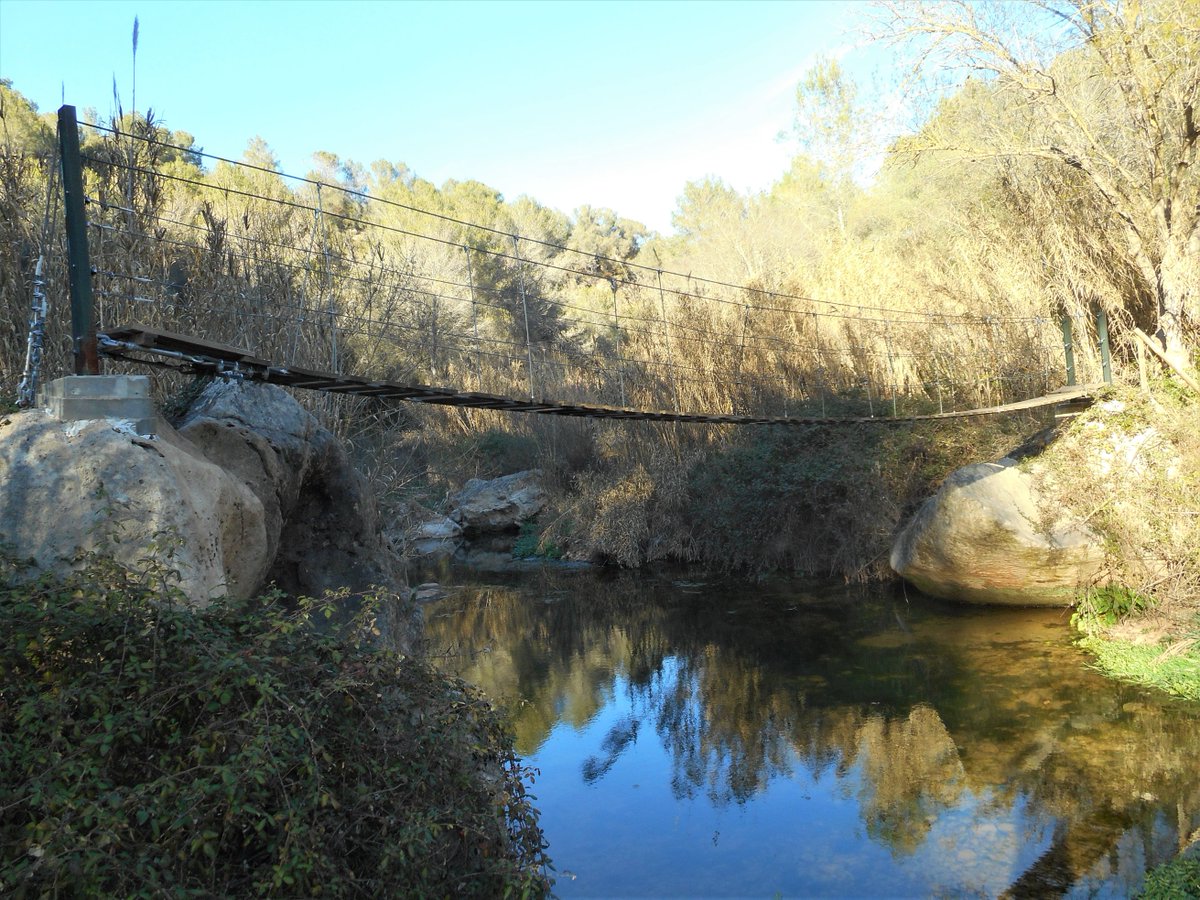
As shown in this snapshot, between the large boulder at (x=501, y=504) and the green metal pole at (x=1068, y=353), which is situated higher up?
the green metal pole at (x=1068, y=353)

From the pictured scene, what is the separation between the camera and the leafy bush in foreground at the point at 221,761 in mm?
1873

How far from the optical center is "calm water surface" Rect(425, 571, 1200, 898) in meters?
3.73

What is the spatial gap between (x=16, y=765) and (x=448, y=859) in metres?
0.98

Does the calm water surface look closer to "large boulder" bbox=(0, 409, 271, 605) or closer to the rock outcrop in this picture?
the rock outcrop

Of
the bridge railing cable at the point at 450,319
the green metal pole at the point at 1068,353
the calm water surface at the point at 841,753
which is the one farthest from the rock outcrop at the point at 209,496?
the green metal pole at the point at 1068,353

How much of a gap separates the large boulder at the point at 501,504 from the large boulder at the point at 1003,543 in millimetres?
6391

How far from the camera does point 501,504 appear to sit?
13047 millimetres

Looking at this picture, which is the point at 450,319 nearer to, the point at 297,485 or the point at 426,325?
the point at 426,325

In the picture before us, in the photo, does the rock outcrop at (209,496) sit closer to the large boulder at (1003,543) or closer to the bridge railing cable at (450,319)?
the bridge railing cable at (450,319)

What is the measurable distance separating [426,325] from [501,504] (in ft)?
25.2

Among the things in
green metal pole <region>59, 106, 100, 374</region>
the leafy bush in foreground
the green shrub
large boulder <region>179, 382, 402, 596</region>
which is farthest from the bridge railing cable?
the green shrub

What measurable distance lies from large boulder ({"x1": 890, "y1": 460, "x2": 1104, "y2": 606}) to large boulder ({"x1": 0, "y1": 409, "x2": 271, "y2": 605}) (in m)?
5.72

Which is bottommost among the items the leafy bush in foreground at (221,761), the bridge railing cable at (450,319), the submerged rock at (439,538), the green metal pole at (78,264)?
the leafy bush in foreground at (221,761)

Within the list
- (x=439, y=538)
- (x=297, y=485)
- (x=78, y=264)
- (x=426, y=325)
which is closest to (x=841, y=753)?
(x=297, y=485)
